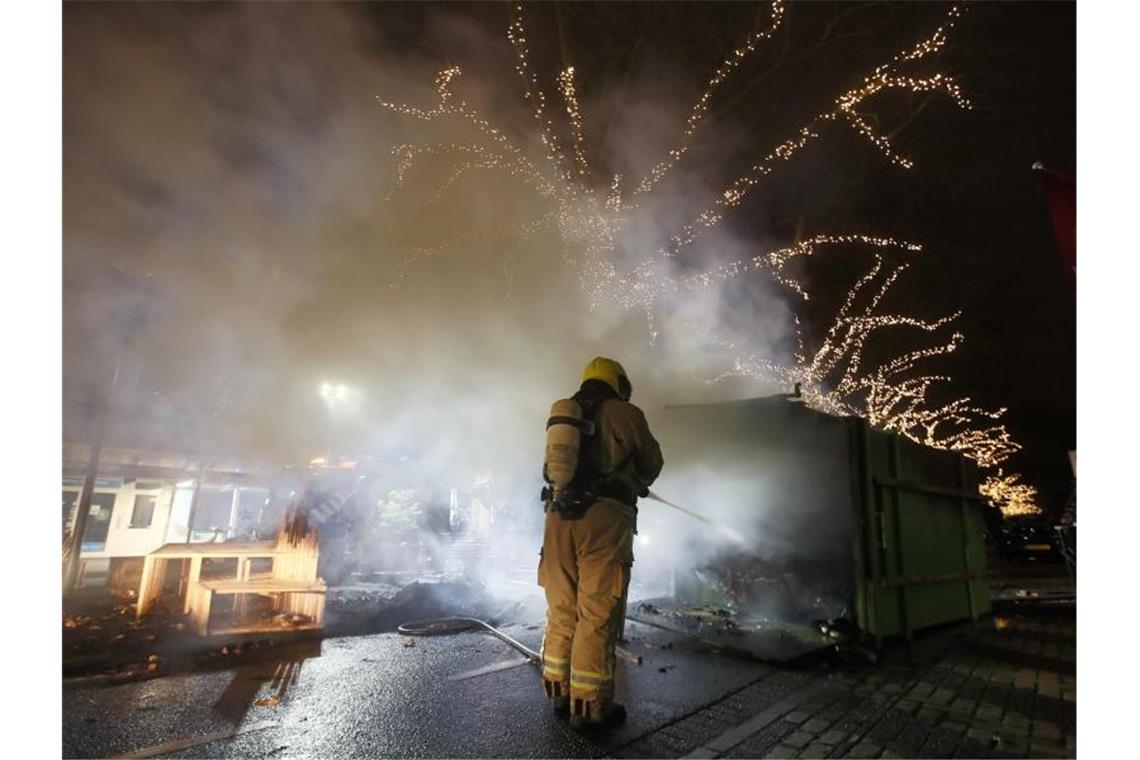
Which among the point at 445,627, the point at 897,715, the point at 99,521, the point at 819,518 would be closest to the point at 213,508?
the point at 99,521

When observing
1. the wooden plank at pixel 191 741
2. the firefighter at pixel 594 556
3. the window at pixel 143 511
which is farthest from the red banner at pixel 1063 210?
the window at pixel 143 511

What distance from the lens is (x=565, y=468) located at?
10.3ft

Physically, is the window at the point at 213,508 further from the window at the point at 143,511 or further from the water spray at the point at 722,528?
the water spray at the point at 722,528

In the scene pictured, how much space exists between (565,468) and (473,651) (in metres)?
1.99

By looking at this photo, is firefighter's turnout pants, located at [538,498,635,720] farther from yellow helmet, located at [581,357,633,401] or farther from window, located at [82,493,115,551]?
window, located at [82,493,115,551]

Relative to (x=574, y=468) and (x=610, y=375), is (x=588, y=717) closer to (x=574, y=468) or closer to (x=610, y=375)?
(x=574, y=468)

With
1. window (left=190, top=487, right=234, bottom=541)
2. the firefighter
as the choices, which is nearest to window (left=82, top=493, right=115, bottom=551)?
window (left=190, top=487, right=234, bottom=541)

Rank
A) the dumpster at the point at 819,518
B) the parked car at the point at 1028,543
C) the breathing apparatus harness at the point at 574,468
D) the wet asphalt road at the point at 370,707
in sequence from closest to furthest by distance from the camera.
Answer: the wet asphalt road at the point at 370,707, the breathing apparatus harness at the point at 574,468, the dumpster at the point at 819,518, the parked car at the point at 1028,543

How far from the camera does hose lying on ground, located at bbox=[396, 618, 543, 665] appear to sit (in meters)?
4.64

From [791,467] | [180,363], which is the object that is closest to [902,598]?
[791,467]

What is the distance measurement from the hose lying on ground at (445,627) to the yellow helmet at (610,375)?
2.18 metres

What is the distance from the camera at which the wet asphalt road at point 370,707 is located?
2.48 metres

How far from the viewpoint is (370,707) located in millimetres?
2953

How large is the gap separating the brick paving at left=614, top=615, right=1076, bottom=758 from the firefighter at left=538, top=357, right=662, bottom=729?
0.40 m
